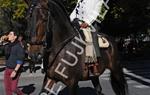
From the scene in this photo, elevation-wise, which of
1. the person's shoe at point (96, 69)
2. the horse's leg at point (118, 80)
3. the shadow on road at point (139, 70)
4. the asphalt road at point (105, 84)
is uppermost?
the person's shoe at point (96, 69)

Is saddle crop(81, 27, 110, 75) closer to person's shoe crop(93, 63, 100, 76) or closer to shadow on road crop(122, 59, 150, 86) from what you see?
person's shoe crop(93, 63, 100, 76)

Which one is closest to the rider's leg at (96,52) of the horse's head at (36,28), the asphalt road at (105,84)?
the horse's head at (36,28)

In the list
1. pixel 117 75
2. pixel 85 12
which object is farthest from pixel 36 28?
pixel 117 75

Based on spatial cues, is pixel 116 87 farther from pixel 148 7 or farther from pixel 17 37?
pixel 148 7

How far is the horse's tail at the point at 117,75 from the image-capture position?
9.31m

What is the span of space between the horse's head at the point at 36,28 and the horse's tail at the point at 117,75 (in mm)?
2537

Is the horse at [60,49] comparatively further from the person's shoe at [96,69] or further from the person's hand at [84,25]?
the person's hand at [84,25]

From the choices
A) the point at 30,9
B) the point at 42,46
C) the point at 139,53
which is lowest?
the point at 139,53

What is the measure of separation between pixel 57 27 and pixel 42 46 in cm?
71

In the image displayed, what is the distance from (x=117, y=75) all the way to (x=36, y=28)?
3.01 m

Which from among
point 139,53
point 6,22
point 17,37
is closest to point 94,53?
point 17,37

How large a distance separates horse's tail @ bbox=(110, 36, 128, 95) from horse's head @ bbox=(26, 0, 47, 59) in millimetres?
2537

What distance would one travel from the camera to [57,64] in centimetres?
771

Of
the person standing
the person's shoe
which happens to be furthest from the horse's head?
the person standing
